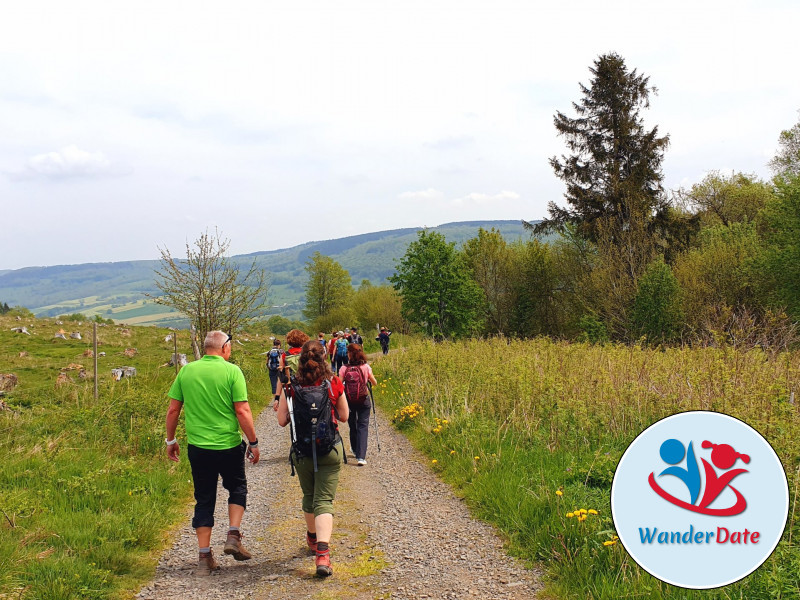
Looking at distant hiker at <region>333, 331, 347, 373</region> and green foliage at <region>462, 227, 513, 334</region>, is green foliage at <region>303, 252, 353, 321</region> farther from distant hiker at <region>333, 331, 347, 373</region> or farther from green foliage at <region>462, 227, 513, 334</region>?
distant hiker at <region>333, 331, 347, 373</region>

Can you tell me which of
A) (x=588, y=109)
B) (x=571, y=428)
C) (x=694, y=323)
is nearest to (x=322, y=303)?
(x=588, y=109)

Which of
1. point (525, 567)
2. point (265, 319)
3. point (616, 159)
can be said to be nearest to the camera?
point (525, 567)

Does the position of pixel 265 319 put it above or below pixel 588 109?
below

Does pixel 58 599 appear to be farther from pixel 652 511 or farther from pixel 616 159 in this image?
pixel 616 159

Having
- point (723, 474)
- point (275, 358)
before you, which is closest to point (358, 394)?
point (275, 358)

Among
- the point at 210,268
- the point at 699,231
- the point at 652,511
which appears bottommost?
the point at 652,511

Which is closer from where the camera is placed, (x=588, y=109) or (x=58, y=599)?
(x=58, y=599)

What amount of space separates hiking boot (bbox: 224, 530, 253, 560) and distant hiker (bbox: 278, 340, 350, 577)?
717 millimetres

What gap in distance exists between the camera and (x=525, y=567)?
5.11 m

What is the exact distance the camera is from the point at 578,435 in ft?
25.1

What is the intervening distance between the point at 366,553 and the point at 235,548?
4.29 feet

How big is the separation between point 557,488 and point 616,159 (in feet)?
105

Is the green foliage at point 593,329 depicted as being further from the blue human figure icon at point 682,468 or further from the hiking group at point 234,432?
the blue human figure icon at point 682,468

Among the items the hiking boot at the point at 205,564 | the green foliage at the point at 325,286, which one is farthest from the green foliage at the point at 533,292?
the green foliage at the point at 325,286
